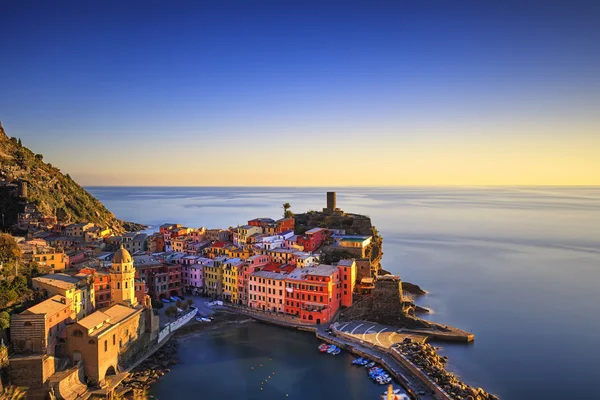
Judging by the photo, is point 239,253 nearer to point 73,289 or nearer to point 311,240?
point 311,240

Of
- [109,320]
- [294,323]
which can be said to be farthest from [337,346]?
[109,320]

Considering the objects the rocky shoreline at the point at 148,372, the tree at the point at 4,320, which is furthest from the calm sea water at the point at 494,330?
the tree at the point at 4,320

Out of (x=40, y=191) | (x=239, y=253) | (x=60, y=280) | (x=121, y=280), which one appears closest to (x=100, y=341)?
(x=60, y=280)

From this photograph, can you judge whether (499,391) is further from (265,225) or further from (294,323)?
(265,225)

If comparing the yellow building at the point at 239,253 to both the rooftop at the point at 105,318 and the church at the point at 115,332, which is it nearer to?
the church at the point at 115,332

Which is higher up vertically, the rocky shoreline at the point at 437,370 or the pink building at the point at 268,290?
the pink building at the point at 268,290

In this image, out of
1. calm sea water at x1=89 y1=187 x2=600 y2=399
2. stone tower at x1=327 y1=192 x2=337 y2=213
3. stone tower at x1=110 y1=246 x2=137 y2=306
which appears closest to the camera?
calm sea water at x1=89 y1=187 x2=600 y2=399

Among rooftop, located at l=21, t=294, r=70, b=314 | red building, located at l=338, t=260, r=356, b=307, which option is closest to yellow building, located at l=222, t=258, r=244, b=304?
red building, located at l=338, t=260, r=356, b=307

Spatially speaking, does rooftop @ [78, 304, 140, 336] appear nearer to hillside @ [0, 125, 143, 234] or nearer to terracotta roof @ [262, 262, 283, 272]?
terracotta roof @ [262, 262, 283, 272]
